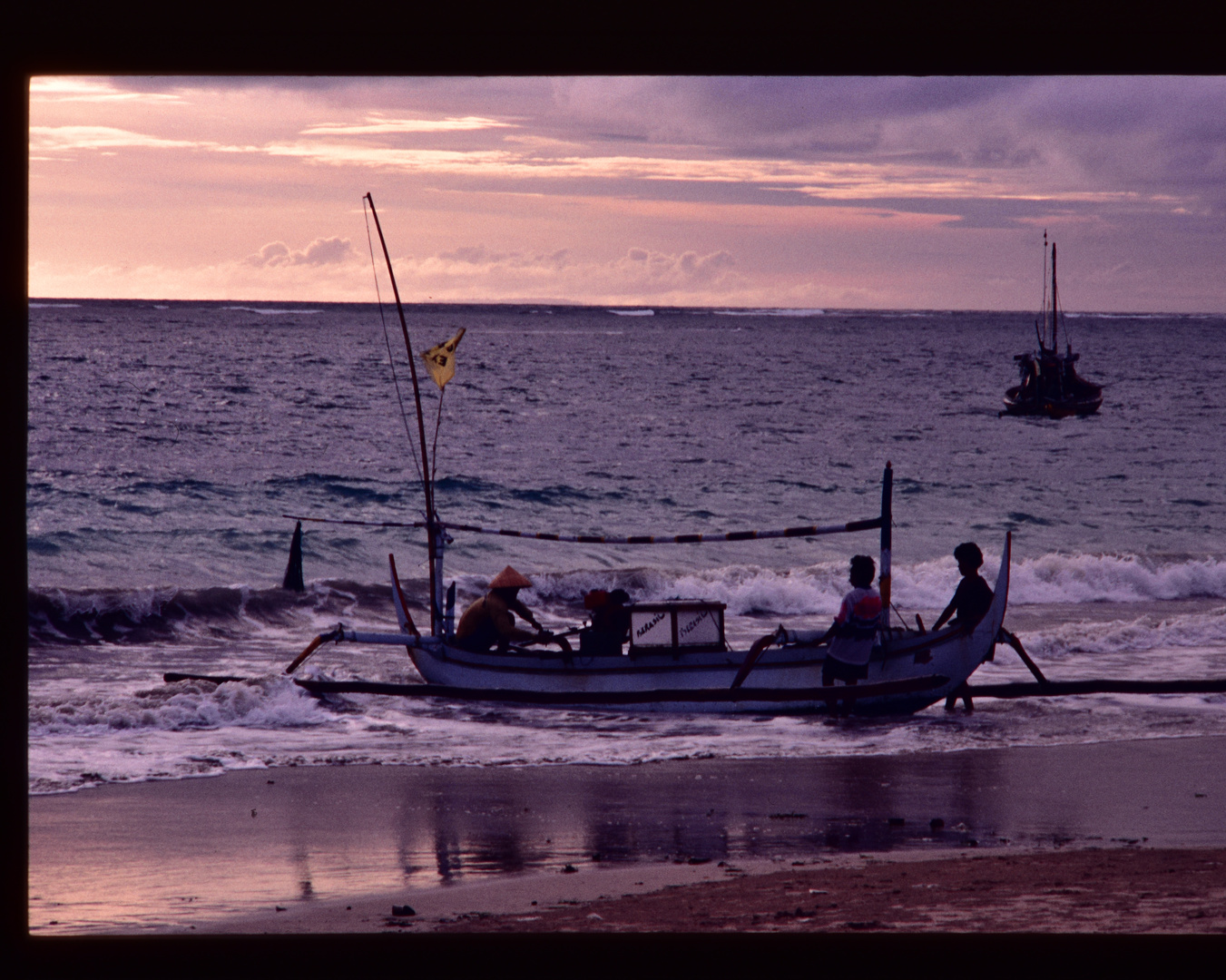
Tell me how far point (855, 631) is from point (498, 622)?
143 inches

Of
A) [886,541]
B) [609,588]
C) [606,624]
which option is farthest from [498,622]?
[609,588]

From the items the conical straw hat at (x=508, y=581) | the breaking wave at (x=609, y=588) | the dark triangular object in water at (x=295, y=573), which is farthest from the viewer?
the dark triangular object in water at (x=295, y=573)

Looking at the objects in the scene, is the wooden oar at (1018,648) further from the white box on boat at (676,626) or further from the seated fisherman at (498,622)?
the seated fisherman at (498,622)

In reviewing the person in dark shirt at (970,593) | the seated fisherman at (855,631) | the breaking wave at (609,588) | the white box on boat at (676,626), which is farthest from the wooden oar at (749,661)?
the breaking wave at (609,588)

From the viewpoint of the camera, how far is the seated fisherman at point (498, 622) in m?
12.4

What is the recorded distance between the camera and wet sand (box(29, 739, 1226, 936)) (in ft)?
19.9

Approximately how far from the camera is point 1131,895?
20.3ft

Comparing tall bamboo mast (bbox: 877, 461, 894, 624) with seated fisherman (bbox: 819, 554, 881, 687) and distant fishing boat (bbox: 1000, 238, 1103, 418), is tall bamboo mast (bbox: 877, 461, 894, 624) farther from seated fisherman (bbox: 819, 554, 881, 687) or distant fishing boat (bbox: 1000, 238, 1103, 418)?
distant fishing boat (bbox: 1000, 238, 1103, 418)

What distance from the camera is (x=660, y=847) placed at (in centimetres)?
788

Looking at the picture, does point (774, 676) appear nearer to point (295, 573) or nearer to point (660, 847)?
point (660, 847)

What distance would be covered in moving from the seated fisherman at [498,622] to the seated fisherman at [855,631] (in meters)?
2.67

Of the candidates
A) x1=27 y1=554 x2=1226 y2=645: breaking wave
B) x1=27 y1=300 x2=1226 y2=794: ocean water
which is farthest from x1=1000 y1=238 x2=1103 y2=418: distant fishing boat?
x1=27 y1=554 x2=1226 y2=645: breaking wave
